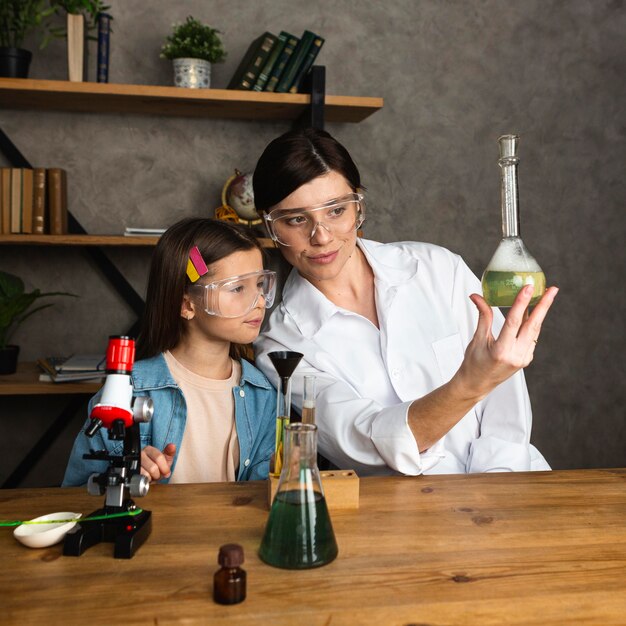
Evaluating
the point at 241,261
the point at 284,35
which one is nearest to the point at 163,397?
the point at 241,261

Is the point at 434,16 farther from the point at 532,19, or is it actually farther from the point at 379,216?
the point at 379,216

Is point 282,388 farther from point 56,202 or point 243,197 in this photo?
point 56,202

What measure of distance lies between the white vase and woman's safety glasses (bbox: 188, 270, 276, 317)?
1395mm

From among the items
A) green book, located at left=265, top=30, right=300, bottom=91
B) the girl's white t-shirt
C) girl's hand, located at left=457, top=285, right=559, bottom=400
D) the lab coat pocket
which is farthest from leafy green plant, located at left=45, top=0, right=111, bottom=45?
girl's hand, located at left=457, top=285, right=559, bottom=400

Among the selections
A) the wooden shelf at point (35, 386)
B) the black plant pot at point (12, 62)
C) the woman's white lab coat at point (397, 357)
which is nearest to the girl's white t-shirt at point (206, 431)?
the woman's white lab coat at point (397, 357)

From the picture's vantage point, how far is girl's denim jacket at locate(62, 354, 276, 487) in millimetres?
1546

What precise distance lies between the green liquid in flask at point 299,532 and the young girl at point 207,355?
27.8 inches

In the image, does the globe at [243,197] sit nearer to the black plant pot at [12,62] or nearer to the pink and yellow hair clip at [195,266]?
the black plant pot at [12,62]

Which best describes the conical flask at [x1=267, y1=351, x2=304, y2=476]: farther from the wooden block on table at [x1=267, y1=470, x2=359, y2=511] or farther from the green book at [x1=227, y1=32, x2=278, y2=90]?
the green book at [x1=227, y1=32, x2=278, y2=90]

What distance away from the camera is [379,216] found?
11.0 ft

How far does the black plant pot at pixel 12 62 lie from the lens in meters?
2.76

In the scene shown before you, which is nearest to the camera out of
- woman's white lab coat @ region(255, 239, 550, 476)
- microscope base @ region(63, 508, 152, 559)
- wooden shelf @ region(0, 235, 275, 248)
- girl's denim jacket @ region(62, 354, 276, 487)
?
microscope base @ region(63, 508, 152, 559)

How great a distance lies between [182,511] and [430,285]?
3.10 feet

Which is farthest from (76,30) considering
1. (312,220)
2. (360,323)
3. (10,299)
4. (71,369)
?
(360,323)
